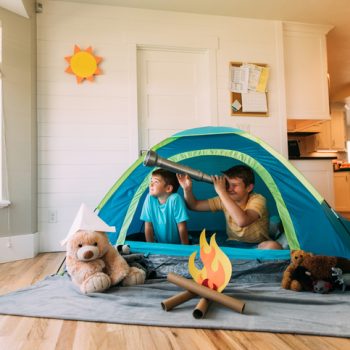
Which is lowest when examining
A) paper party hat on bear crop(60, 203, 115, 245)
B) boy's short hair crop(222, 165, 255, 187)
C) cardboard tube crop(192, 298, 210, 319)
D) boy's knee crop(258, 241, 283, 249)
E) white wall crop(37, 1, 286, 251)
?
cardboard tube crop(192, 298, 210, 319)

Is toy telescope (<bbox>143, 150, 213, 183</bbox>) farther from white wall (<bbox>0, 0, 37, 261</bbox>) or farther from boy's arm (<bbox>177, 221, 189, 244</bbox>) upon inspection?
white wall (<bbox>0, 0, 37, 261</bbox>)

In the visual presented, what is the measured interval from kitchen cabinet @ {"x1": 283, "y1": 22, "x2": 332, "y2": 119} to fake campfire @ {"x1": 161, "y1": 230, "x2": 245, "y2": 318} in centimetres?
220

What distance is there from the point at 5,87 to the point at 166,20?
4.68 feet

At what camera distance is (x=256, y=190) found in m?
2.03

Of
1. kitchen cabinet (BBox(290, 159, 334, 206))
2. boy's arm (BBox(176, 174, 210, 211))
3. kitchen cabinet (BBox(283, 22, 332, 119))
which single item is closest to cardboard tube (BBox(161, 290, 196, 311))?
boy's arm (BBox(176, 174, 210, 211))

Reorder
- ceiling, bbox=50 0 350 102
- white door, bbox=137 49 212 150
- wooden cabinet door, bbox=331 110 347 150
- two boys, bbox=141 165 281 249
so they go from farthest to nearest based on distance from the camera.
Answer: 1. wooden cabinet door, bbox=331 110 347 150
2. white door, bbox=137 49 212 150
3. ceiling, bbox=50 0 350 102
4. two boys, bbox=141 165 281 249

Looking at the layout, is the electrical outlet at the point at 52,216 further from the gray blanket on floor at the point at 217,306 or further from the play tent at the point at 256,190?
the gray blanket on floor at the point at 217,306

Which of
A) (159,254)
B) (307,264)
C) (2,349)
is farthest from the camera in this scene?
(159,254)

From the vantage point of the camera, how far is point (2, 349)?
853 millimetres

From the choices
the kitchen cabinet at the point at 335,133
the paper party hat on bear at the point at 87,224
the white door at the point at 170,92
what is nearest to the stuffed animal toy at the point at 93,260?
the paper party hat on bear at the point at 87,224

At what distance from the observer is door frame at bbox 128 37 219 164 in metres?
2.57

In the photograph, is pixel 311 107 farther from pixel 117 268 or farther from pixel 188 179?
pixel 117 268

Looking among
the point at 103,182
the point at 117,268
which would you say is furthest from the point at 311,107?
the point at 117,268

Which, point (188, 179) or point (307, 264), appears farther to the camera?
point (188, 179)
